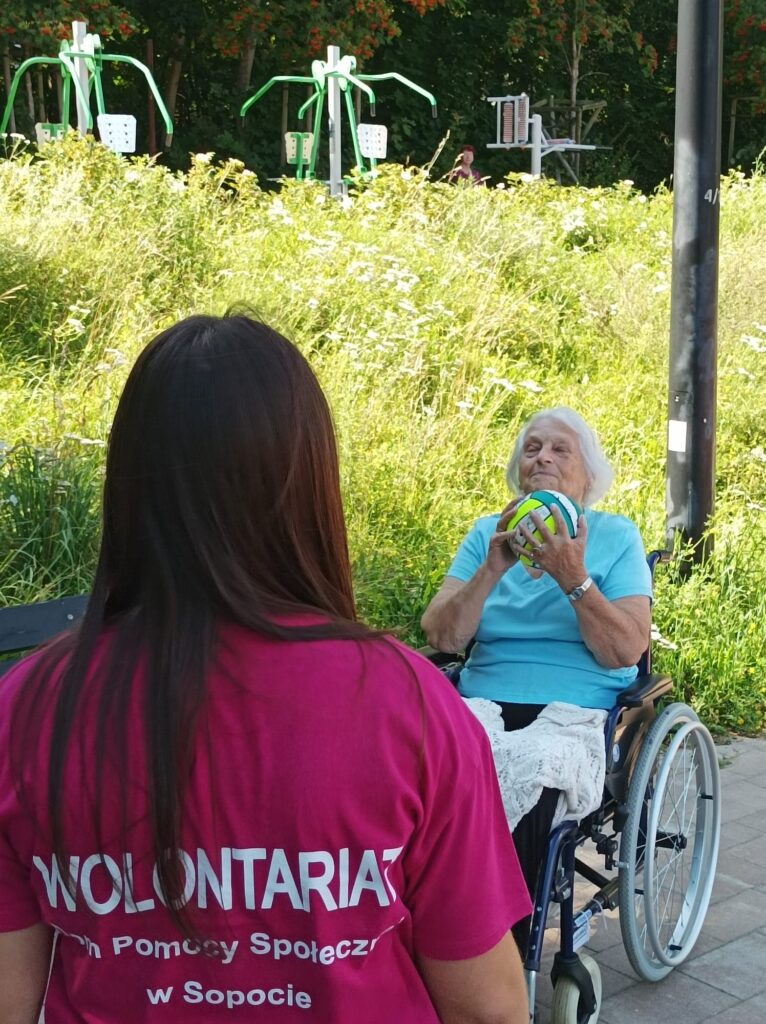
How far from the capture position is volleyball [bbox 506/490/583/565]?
10.9 feet

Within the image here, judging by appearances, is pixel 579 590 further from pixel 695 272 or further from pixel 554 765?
pixel 695 272

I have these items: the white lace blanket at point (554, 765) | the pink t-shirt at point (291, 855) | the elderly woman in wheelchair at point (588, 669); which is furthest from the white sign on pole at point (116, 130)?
the pink t-shirt at point (291, 855)

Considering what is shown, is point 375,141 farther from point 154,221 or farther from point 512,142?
point 154,221

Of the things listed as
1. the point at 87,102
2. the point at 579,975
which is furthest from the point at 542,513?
the point at 87,102

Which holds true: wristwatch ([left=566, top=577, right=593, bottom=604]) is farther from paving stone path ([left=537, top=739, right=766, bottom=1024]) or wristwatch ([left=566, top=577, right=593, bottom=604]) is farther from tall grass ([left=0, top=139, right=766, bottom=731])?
tall grass ([left=0, top=139, right=766, bottom=731])

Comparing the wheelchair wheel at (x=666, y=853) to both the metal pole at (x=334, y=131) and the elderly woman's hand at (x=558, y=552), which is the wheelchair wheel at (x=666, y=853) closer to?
the elderly woman's hand at (x=558, y=552)

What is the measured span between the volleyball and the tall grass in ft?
5.85

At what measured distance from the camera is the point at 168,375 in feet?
4.37

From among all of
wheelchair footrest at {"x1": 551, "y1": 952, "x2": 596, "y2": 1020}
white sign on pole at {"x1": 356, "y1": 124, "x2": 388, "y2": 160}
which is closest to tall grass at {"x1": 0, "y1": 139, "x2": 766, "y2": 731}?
wheelchair footrest at {"x1": 551, "y1": 952, "x2": 596, "y2": 1020}

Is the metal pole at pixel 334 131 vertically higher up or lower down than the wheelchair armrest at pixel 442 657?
higher up

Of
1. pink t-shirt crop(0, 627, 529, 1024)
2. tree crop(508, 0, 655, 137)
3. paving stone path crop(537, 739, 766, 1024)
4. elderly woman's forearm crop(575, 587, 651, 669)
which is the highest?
tree crop(508, 0, 655, 137)

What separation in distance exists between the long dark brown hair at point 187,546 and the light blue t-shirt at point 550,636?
2124 mm

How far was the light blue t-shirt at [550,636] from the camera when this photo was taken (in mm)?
3393

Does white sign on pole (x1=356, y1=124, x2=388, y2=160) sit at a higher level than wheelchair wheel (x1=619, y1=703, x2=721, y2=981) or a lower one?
higher
